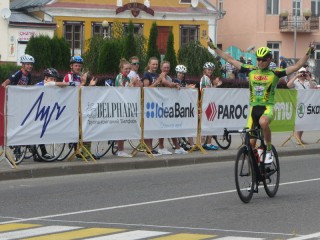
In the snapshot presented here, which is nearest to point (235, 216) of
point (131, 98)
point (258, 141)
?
point (258, 141)

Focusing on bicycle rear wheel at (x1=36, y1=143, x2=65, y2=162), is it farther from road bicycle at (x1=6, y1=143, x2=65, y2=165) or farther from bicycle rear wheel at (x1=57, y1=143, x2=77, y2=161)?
bicycle rear wheel at (x1=57, y1=143, x2=77, y2=161)

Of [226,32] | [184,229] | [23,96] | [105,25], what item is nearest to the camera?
[184,229]

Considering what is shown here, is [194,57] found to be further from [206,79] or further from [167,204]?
[167,204]

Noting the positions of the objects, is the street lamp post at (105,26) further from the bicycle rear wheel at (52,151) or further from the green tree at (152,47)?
the bicycle rear wheel at (52,151)

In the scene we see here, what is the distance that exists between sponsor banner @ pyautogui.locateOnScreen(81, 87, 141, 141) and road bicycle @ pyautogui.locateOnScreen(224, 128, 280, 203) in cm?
549

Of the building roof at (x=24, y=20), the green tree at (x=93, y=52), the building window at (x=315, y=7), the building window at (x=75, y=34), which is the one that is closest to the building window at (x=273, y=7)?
the building window at (x=315, y=7)

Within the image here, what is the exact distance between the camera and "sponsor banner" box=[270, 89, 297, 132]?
2425cm

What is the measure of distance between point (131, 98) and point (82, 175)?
250cm

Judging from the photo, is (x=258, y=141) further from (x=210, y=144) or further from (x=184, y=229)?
(x=210, y=144)

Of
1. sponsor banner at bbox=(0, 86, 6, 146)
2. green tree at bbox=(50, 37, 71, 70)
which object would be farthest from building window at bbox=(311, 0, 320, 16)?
sponsor banner at bbox=(0, 86, 6, 146)

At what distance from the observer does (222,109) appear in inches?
899

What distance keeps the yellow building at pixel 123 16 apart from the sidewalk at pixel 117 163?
33.2 m

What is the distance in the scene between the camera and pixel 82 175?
719 inches

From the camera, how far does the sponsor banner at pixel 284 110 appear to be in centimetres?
2425
